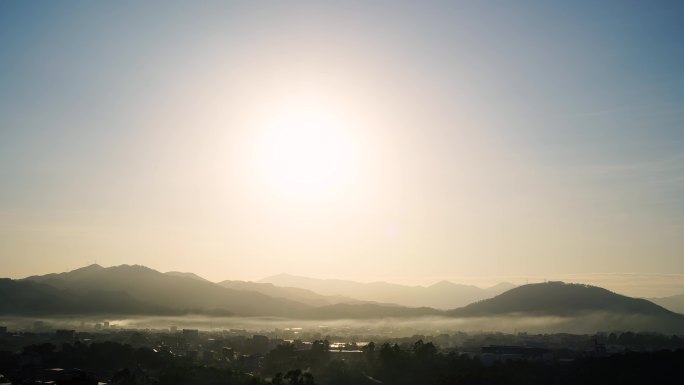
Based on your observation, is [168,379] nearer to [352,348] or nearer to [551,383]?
[551,383]

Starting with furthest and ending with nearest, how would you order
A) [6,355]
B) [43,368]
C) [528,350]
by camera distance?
[528,350] → [6,355] → [43,368]

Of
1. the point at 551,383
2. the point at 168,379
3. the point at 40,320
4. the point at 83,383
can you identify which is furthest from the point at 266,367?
the point at 40,320

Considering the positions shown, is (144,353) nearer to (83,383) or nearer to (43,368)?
(43,368)

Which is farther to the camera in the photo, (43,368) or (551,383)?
(43,368)

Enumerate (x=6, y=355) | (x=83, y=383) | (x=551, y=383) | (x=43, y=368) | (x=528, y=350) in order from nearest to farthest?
(x=83, y=383), (x=551, y=383), (x=43, y=368), (x=6, y=355), (x=528, y=350)

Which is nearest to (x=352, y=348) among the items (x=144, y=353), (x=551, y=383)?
(x=144, y=353)

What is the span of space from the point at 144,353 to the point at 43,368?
13.8m

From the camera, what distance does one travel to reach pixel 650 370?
71.2 m

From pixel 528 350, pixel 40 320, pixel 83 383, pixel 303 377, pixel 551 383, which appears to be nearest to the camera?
pixel 83 383

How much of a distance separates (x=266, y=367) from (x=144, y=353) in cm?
1784

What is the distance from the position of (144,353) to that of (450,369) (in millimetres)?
44089

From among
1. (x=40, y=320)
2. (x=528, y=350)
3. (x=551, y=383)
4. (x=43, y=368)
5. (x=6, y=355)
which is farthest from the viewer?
(x=40, y=320)

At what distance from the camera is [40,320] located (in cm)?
19038

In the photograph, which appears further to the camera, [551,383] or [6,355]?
[6,355]
